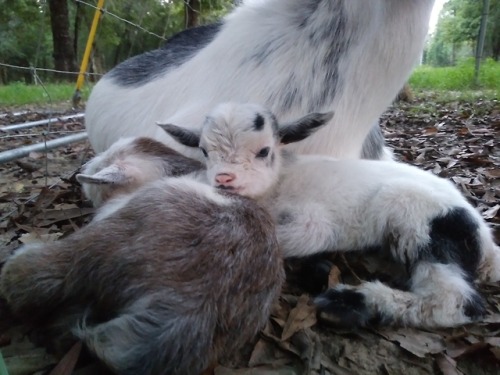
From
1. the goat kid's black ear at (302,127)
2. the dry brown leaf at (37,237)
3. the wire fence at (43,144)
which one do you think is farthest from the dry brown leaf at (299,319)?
the wire fence at (43,144)

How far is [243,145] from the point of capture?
1.82 m

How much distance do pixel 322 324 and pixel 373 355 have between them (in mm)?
169

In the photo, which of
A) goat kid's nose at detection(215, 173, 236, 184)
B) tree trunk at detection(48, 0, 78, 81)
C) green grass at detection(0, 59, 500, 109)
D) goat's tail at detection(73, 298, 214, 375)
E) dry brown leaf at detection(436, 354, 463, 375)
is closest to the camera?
goat's tail at detection(73, 298, 214, 375)

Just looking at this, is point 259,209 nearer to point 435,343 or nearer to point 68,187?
point 435,343

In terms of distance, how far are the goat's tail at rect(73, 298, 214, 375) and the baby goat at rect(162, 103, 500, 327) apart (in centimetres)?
53

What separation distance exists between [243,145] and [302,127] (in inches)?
11.1

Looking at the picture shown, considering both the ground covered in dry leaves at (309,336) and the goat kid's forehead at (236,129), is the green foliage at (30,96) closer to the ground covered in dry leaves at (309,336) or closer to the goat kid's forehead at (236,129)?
the ground covered in dry leaves at (309,336)

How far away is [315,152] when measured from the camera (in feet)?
7.25

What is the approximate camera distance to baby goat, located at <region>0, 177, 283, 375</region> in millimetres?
1102

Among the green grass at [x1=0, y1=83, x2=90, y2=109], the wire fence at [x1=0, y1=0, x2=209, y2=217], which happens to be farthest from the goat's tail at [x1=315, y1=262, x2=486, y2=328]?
the green grass at [x1=0, y1=83, x2=90, y2=109]

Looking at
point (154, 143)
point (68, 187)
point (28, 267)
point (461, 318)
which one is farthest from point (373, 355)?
point (68, 187)

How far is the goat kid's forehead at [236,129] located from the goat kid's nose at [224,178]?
136mm

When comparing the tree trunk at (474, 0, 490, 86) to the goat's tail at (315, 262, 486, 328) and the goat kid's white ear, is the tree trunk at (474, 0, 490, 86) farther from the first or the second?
the goat kid's white ear

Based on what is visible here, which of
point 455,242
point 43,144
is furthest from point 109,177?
point 43,144
